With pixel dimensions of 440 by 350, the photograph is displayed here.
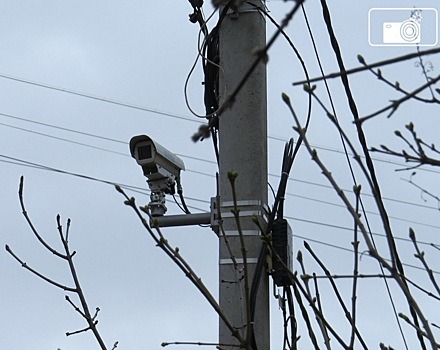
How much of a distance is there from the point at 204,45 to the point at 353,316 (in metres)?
2.04

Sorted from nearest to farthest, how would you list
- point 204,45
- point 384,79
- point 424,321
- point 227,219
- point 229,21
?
1. point 424,321
2. point 384,79
3. point 227,219
4. point 229,21
5. point 204,45

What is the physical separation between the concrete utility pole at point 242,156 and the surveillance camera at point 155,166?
0.41m

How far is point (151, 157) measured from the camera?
3.65 metres

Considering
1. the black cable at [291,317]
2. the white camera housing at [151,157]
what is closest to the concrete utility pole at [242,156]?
the black cable at [291,317]

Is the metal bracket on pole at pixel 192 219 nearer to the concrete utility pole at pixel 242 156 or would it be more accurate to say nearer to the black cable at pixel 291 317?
the concrete utility pole at pixel 242 156

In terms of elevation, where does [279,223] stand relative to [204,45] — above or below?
below

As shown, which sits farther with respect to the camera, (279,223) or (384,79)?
(279,223)

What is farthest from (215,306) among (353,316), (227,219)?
(227,219)

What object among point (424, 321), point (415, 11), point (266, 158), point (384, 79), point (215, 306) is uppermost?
point (266, 158)

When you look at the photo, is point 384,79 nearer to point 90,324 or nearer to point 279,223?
point 90,324

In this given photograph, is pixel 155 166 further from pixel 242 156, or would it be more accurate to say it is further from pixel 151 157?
pixel 242 156

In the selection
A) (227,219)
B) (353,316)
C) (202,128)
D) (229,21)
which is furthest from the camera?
(229,21)

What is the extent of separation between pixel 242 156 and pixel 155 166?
55 cm

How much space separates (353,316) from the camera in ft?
6.08
